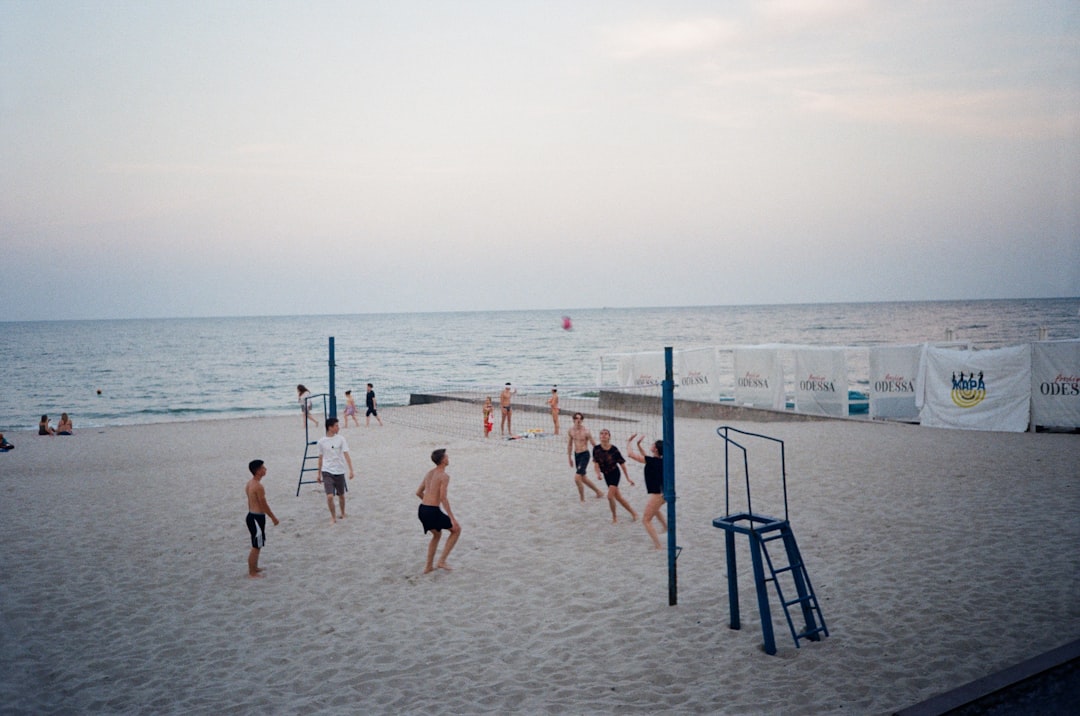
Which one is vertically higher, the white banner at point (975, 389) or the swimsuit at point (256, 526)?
the white banner at point (975, 389)

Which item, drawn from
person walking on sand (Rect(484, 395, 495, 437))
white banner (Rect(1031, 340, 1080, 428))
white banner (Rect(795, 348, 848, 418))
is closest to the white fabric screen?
white banner (Rect(795, 348, 848, 418))

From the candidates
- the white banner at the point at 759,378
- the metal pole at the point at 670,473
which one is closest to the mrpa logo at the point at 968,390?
the white banner at the point at 759,378

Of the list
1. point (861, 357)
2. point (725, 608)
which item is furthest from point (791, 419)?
point (861, 357)

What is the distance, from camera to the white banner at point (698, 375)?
25.6 meters

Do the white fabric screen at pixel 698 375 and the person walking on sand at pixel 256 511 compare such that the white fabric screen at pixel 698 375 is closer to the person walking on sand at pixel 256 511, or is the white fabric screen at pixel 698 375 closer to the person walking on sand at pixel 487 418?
the person walking on sand at pixel 487 418

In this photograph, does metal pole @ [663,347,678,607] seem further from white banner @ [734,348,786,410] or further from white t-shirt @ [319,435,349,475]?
white banner @ [734,348,786,410]

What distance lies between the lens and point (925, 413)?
19.9m

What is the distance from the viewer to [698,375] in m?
25.9

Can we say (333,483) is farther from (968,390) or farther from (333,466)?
(968,390)

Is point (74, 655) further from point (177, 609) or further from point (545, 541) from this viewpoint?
point (545, 541)

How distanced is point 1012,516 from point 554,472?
7.63 meters

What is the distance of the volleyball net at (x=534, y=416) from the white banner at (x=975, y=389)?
274 inches

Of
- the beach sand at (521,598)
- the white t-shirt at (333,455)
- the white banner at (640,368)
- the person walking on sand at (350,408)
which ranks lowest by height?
the beach sand at (521,598)

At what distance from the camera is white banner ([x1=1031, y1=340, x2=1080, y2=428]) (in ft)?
57.3
